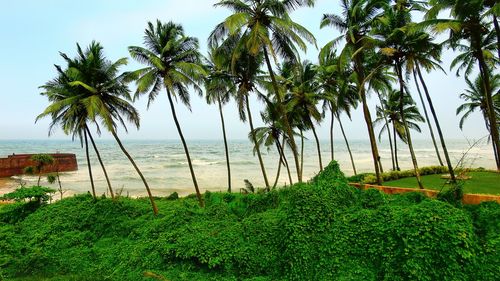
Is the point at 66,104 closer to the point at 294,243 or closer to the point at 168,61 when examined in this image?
the point at 168,61

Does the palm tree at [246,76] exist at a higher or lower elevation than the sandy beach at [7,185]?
higher

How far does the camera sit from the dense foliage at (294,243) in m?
7.04

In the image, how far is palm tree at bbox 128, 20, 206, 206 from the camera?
14.3m

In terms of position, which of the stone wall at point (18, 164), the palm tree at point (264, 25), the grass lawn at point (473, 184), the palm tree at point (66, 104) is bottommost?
the grass lawn at point (473, 184)

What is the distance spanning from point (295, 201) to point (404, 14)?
12.8 m

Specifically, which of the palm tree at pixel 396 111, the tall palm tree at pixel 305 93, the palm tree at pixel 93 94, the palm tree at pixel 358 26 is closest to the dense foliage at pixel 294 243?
the palm tree at pixel 93 94

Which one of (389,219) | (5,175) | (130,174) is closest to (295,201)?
(389,219)

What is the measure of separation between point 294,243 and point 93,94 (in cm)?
1226

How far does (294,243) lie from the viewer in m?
8.24

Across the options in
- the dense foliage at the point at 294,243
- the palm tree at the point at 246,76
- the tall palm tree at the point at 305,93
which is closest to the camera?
the dense foliage at the point at 294,243

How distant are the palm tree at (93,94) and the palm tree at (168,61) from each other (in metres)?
1.14

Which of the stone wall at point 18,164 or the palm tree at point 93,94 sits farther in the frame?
the stone wall at point 18,164

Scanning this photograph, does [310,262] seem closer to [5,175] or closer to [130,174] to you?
[130,174]

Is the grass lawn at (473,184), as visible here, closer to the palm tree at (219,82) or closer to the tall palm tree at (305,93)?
the tall palm tree at (305,93)
